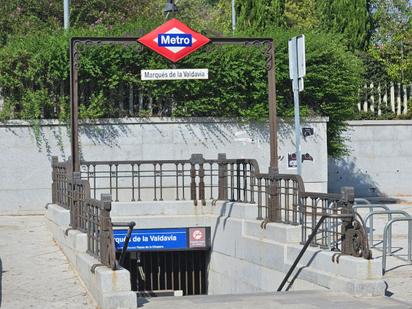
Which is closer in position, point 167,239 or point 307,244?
point 307,244

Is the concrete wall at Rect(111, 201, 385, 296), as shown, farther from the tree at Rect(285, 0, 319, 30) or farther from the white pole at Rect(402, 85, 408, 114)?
the tree at Rect(285, 0, 319, 30)

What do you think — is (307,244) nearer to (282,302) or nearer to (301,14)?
(282,302)

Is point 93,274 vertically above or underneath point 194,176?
underneath

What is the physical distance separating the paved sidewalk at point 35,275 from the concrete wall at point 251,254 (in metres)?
2.20

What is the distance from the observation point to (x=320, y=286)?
10750 mm

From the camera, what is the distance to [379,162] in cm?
2438

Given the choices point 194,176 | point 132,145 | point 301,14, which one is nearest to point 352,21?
point 301,14

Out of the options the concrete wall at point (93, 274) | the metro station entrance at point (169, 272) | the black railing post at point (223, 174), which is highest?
the black railing post at point (223, 174)

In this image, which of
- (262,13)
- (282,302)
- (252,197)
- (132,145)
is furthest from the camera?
(262,13)

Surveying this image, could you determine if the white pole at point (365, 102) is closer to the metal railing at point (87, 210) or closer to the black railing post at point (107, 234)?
the metal railing at point (87, 210)

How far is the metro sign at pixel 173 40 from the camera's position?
44.8ft

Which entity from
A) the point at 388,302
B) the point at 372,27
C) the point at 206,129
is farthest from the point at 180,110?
the point at 372,27

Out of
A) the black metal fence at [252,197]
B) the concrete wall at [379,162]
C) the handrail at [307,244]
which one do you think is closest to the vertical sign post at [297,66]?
the black metal fence at [252,197]

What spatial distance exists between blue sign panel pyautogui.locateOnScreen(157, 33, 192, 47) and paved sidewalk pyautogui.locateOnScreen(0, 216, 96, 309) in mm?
3910
